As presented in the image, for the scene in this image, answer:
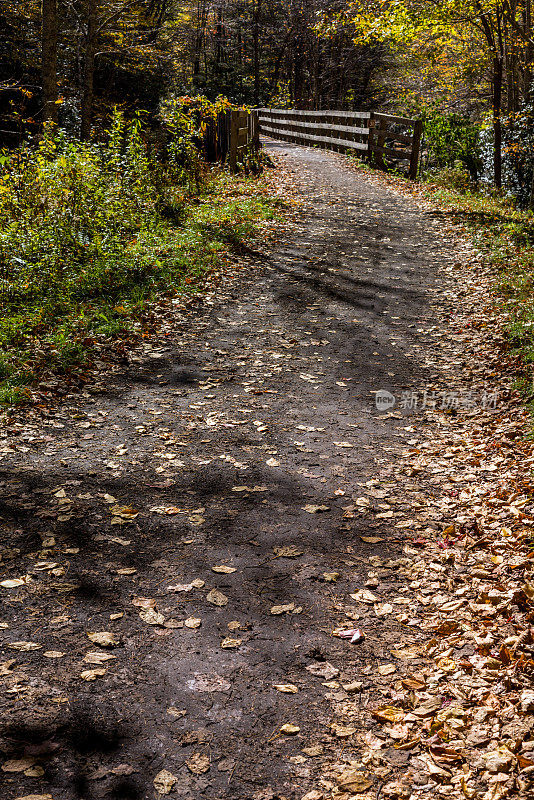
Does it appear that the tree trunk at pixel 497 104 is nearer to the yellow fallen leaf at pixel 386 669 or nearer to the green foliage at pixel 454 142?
the green foliage at pixel 454 142

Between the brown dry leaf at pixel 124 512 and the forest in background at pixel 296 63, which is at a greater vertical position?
the forest in background at pixel 296 63

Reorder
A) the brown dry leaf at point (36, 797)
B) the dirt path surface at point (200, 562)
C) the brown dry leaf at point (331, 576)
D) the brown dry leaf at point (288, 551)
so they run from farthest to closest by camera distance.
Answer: the brown dry leaf at point (288, 551) → the brown dry leaf at point (331, 576) → the dirt path surface at point (200, 562) → the brown dry leaf at point (36, 797)

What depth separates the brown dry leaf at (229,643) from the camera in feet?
10.8

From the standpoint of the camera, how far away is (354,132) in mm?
22141

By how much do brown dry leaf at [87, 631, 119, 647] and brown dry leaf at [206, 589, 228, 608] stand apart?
1.87 ft

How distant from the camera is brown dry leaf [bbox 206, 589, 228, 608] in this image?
3.60 m

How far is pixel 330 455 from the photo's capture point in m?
5.27

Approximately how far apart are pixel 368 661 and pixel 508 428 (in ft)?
9.68

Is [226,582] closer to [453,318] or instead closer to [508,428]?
[508,428]

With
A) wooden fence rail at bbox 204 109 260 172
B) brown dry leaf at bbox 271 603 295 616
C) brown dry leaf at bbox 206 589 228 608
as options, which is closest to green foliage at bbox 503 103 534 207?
wooden fence rail at bbox 204 109 260 172

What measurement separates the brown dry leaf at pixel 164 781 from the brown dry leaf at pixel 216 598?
1043 millimetres

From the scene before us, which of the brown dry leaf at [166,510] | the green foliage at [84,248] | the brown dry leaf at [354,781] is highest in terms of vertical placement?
the green foliage at [84,248]

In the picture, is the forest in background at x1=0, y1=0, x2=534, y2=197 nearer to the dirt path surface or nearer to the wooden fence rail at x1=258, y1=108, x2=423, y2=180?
the wooden fence rail at x1=258, y1=108, x2=423, y2=180

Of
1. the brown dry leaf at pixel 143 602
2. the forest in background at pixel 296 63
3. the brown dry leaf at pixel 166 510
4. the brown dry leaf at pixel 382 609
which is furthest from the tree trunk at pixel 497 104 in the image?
the brown dry leaf at pixel 143 602
